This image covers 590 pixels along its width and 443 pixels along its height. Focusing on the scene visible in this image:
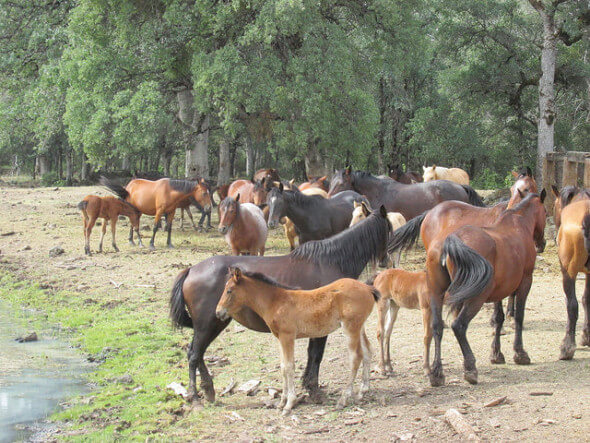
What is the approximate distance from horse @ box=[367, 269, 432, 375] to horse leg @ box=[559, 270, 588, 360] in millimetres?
1482

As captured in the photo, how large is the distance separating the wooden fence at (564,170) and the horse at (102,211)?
10.2 m

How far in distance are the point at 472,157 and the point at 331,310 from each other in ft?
100

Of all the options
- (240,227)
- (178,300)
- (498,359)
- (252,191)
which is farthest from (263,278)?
(252,191)

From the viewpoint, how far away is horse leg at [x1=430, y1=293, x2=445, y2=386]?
259 inches

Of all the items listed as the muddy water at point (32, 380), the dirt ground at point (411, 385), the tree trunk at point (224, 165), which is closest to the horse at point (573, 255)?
the dirt ground at point (411, 385)

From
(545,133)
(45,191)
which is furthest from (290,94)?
(45,191)

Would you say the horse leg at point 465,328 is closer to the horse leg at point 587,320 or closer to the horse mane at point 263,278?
the horse mane at point 263,278

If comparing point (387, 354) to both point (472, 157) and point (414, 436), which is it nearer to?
point (414, 436)

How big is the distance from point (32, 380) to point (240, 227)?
18.0 ft

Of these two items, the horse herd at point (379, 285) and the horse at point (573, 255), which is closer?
the horse herd at point (379, 285)

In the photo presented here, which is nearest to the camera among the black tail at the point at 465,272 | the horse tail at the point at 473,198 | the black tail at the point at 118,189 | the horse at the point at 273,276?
the black tail at the point at 465,272

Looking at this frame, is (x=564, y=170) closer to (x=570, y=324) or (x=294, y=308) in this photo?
(x=570, y=324)

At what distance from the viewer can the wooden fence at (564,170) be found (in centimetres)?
1474

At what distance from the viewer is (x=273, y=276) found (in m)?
6.70
